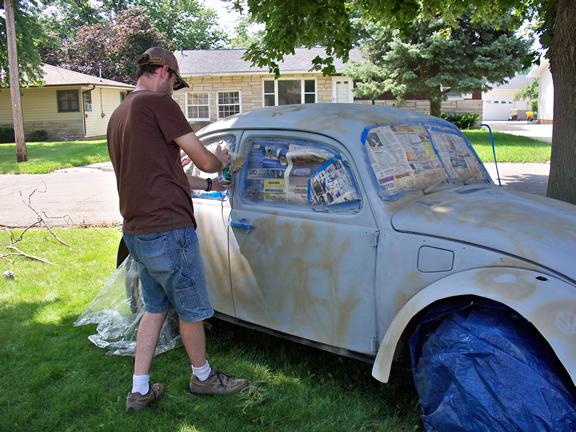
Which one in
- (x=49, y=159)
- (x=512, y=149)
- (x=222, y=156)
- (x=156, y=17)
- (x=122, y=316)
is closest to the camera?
(x=222, y=156)

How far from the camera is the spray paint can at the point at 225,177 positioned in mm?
3217

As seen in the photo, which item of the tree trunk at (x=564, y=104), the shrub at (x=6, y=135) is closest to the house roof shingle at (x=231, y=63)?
the shrub at (x=6, y=135)

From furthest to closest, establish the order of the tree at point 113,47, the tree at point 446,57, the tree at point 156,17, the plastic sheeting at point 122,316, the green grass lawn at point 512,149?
the tree at point 156,17 < the tree at point 113,47 < the tree at point 446,57 < the green grass lawn at point 512,149 < the plastic sheeting at point 122,316

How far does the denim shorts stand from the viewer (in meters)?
2.74

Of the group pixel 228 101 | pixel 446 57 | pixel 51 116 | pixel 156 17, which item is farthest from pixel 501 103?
pixel 51 116

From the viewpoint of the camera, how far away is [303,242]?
9.60 ft

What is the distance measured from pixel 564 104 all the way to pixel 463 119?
934 inches

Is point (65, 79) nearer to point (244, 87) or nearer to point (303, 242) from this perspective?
point (244, 87)

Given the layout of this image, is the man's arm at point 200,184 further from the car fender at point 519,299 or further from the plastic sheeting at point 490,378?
the plastic sheeting at point 490,378

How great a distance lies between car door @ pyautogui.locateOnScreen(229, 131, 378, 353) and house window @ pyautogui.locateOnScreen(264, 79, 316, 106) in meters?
23.9

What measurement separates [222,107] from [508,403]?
85.7 feet

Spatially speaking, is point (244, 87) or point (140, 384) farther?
point (244, 87)

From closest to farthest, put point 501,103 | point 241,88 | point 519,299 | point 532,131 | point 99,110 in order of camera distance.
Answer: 1. point 519,299
2. point 241,88
3. point 532,131
4. point 99,110
5. point 501,103

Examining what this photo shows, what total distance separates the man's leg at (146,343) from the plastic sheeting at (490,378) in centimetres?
156
